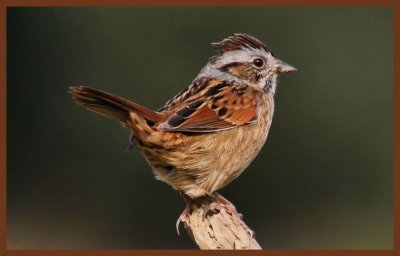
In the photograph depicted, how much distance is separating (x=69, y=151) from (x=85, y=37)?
5.15ft

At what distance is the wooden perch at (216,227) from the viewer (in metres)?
5.29

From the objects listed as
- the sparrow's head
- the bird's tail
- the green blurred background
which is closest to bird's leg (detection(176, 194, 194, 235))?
the bird's tail

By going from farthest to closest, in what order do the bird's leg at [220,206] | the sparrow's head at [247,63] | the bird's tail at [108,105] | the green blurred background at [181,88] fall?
the green blurred background at [181,88] → the sparrow's head at [247,63] → the bird's leg at [220,206] → the bird's tail at [108,105]

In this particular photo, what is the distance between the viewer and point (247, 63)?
6605 millimetres

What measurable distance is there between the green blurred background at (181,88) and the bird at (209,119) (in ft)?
14.7

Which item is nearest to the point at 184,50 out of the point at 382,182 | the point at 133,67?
the point at 133,67

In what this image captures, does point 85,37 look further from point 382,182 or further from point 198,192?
point 198,192

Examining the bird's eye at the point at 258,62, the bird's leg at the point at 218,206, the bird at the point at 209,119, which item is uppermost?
the bird's eye at the point at 258,62

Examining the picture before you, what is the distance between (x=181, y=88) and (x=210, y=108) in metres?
5.16

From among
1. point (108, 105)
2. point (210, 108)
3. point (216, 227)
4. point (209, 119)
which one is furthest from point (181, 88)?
point (216, 227)

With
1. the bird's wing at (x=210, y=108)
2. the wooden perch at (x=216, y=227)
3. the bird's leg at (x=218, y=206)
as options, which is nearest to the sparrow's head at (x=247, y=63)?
the bird's wing at (x=210, y=108)

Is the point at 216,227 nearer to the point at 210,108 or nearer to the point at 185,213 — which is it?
the point at 185,213

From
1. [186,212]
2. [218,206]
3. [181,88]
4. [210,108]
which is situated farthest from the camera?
[181,88]

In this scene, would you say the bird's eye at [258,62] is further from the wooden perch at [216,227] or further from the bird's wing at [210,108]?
the wooden perch at [216,227]
